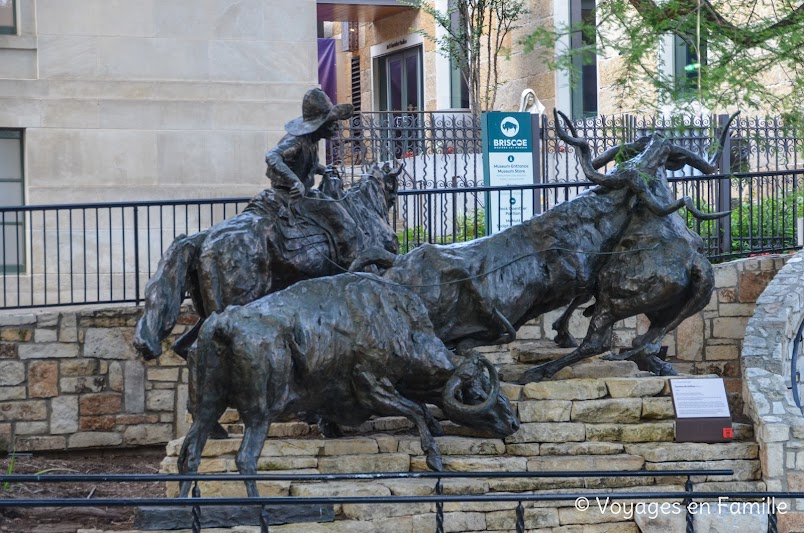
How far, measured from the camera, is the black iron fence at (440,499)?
23.5 feet

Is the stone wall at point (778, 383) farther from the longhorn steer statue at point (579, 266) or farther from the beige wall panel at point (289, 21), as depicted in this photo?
the beige wall panel at point (289, 21)

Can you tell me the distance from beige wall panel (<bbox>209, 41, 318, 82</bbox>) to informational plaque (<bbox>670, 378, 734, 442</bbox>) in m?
7.66

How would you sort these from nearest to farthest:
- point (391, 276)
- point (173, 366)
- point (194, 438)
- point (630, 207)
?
point (194, 438) < point (391, 276) < point (630, 207) < point (173, 366)

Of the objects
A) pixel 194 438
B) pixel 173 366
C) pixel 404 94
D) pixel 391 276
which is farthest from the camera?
pixel 404 94

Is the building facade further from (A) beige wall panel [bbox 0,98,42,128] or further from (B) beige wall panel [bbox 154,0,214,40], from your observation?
(A) beige wall panel [bbox 0,98,42,128]

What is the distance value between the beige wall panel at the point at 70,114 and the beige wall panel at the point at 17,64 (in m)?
0.39

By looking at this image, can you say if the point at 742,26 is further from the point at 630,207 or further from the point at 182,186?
the point at 182,186

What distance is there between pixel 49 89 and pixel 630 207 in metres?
7.73

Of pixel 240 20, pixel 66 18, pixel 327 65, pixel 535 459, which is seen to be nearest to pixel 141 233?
pixel 66 18

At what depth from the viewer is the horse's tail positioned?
10.3m

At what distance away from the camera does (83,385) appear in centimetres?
1445

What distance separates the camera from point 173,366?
47.5 ft

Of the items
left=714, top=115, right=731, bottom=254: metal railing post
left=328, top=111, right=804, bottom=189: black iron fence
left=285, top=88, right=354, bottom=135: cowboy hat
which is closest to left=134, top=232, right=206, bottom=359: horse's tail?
left=285, top=88, right=354, bottom=135: cowboy hat

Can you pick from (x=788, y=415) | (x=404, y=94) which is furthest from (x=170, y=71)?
(x=404, y=94)
